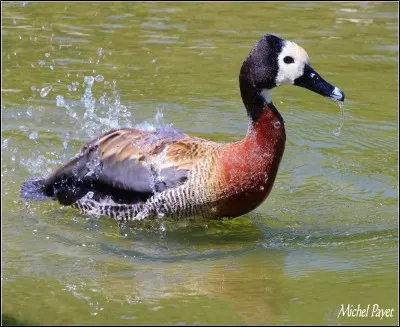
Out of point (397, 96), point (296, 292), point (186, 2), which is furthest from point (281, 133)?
point (186, 2)

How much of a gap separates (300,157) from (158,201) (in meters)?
2.08

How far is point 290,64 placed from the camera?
7.45 metres

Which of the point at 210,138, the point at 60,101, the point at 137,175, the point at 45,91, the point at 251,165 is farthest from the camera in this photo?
the point at 45,91

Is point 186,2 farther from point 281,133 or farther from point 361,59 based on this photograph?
point 281,133

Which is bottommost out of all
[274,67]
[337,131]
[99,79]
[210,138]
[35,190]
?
[35,190]

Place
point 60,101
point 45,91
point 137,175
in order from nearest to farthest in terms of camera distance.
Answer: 1. point 137,175
2. point 60,101
3. point 45,91

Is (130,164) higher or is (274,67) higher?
(274,67)

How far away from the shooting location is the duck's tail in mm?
8061

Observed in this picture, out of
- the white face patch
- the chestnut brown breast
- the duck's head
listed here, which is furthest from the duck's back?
the white face patch

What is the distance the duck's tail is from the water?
0.10m

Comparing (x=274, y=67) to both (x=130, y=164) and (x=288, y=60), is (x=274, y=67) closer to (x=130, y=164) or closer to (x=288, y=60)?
(x=288, y=60)

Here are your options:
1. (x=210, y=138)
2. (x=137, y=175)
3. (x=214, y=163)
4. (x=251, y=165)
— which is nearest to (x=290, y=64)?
(x=251, y=165)

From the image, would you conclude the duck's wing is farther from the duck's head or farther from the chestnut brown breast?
the duck's head

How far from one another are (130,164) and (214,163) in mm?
690
